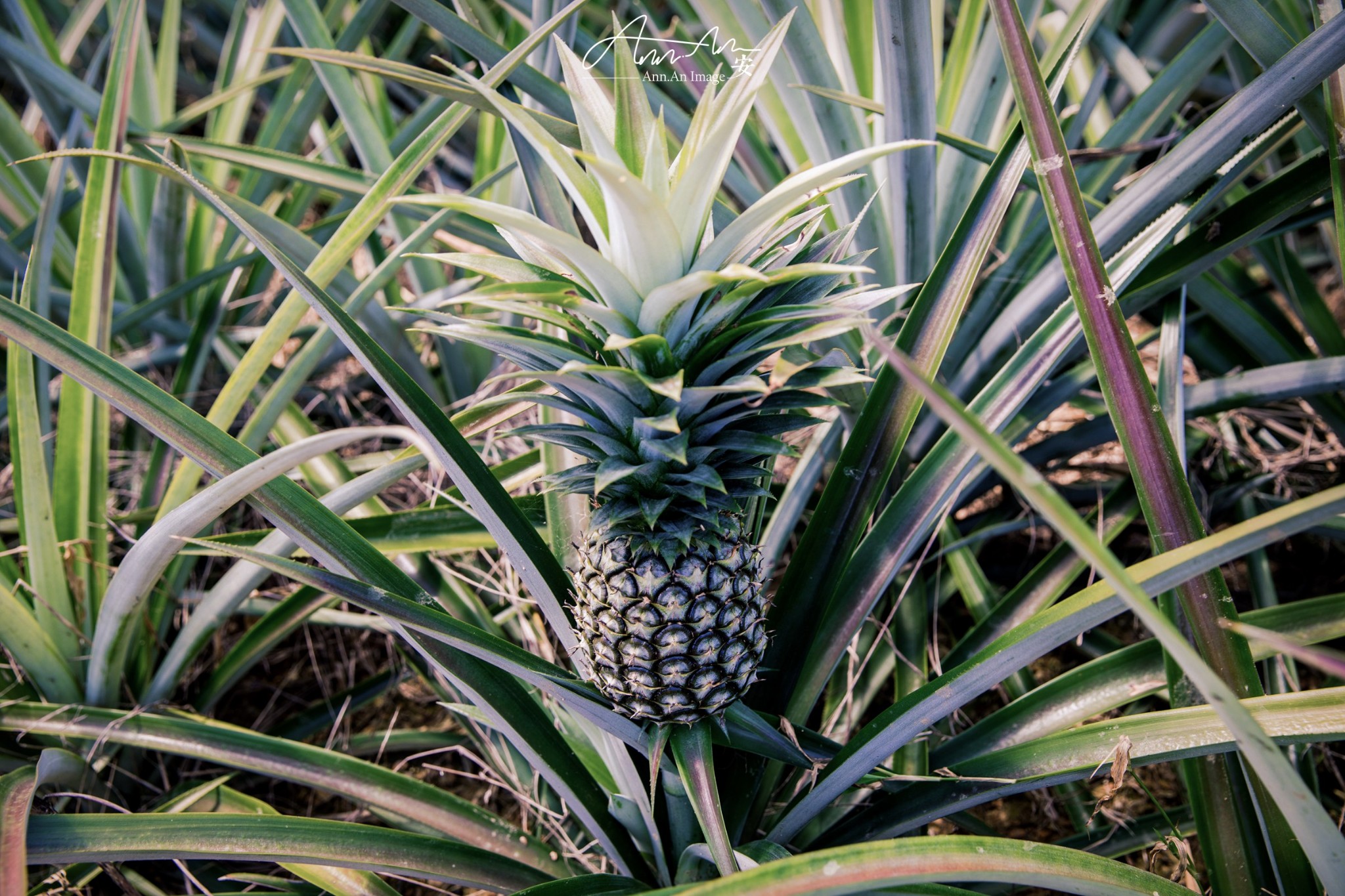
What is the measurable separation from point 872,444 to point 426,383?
2.81 feet

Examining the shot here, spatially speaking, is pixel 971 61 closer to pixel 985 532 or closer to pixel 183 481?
pixel 985 532

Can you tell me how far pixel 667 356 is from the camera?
63 centimetres

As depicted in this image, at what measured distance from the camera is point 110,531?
1.34 metres

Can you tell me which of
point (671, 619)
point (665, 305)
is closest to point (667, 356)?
point (665, 305)

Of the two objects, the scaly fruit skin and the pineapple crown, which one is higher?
the pineapple crown

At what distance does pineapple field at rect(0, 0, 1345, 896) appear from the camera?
627 millimetres

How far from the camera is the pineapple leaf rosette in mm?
588

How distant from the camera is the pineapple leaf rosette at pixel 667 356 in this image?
588 millimetres

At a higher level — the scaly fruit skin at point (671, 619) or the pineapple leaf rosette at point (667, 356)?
the pineapple leaf rosette at point (667, 356)

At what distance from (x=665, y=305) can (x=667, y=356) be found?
0.15 feet

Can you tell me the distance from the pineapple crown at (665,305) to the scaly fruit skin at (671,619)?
1.0 inches

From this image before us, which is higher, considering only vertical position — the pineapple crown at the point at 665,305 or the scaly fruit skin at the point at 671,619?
the pineapple crown at the point at 665,305

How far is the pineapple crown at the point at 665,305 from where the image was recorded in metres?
0.57

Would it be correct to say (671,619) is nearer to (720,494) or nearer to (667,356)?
(720,494)
